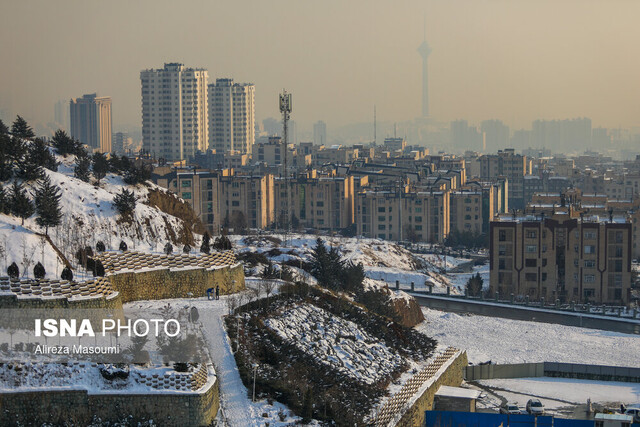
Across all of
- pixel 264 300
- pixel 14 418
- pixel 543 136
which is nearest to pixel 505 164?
pixel 264 300

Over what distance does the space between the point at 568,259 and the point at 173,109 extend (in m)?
51.3

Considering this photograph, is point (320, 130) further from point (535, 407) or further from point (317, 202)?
point (535, 407)

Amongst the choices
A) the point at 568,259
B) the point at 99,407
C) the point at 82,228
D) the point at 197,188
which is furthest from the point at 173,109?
the point at 99,407

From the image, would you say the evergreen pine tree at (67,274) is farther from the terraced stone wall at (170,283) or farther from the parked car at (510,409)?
the parked car at (510,409)

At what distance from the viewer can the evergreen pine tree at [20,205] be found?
628 inches

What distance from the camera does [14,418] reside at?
38.2 feet

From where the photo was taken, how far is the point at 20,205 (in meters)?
15.9

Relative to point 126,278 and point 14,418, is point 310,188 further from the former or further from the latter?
point 14,418

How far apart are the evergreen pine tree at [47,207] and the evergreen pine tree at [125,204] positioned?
1486 mm

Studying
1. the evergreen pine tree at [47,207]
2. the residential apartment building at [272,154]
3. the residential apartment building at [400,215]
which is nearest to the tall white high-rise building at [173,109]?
the residential apartment building at [272,154]

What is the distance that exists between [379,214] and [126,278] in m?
26.3

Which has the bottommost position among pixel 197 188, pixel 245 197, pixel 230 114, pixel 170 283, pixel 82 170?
pixel 245 197

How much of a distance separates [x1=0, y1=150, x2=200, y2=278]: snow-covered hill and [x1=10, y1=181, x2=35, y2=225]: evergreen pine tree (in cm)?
13

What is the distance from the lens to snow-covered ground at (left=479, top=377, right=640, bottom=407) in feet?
53.9
